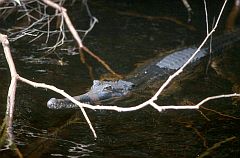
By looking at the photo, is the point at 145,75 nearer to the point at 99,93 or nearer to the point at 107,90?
the point at 107,90

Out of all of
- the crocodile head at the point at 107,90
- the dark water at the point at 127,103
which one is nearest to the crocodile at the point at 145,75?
the crocodile head at the point at 107,90

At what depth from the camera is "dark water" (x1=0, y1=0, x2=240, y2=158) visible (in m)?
4.23

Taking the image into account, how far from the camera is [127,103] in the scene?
5273 millimetres

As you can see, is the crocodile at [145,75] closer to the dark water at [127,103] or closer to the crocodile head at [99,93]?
the crocodile head at [99,93]

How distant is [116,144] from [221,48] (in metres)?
3.60

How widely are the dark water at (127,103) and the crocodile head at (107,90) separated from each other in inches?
5.4

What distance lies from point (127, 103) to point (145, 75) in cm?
95

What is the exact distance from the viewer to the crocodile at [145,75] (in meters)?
5.18

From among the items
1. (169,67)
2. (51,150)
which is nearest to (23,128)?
(51,150)

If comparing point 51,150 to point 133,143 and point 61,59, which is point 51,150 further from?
point 61,59

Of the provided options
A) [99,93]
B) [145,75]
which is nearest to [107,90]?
[99,93]

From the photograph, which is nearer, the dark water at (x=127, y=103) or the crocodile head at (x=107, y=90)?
the dark water at (x=127, y=103)

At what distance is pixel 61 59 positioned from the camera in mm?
6680

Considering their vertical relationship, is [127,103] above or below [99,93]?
below
